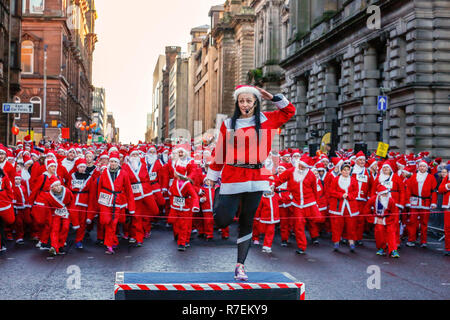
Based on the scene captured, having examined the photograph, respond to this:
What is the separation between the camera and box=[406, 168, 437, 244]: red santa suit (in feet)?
43.8

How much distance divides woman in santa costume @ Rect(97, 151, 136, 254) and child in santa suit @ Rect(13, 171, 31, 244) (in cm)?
214

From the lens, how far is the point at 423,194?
536 inches

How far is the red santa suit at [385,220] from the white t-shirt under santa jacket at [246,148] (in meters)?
6.11

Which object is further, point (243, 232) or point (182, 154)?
point (182, 154)

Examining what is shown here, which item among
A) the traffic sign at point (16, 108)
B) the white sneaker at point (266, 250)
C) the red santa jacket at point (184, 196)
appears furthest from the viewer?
the traffic sign at point (16, 108)

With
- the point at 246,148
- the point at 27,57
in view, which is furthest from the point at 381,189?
the point at 27,57

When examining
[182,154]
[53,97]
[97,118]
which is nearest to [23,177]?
[182,154]

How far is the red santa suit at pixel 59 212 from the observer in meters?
11.3

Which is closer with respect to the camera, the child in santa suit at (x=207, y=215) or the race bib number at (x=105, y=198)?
the race bib number at (x=105, y=198)

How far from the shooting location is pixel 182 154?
12.9 metres

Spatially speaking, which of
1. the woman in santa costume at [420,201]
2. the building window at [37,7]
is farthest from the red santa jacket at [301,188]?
the building window at [37,7]

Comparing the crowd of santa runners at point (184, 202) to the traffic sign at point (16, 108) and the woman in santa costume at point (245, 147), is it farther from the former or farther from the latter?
the traffic sign at point (16, 108)
